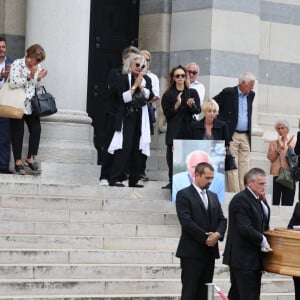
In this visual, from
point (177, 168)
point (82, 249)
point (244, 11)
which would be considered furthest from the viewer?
point (244, 11)

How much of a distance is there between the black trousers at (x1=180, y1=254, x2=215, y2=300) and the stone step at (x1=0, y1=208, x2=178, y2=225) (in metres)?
3.00

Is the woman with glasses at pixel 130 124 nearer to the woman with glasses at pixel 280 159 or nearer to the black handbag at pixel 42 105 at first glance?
the black handbag at pixel 42 105

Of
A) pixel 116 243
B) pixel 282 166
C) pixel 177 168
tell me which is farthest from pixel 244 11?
pixel 116 243

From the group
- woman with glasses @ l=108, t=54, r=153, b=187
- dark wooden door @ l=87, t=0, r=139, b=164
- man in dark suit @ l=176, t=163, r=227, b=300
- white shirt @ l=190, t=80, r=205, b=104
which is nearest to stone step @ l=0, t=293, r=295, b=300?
man in dark suit @ l=176, t=163, r=227, b=300

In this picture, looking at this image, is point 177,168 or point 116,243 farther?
point 177,168

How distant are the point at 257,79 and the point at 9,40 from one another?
4.18 meters

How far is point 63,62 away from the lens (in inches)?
750

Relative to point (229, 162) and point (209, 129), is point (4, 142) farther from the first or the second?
point (229, 162)

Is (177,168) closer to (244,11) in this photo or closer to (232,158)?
(232,158)

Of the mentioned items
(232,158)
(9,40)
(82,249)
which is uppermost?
(9,40)

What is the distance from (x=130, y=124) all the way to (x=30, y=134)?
1.43 meters

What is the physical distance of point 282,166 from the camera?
66.2ft

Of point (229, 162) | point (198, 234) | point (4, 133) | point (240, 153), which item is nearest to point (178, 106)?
point (229, 162)

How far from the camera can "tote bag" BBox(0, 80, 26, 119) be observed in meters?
17.7
